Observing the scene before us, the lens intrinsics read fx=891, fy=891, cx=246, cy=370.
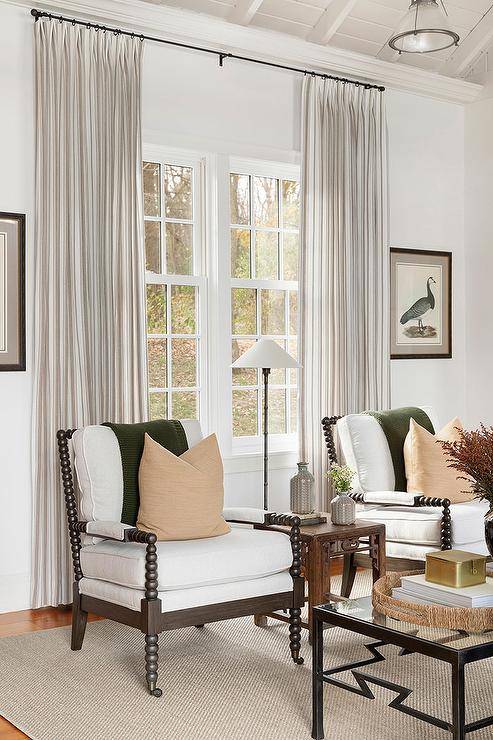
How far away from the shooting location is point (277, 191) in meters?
5.74

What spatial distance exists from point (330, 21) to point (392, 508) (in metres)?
3.00

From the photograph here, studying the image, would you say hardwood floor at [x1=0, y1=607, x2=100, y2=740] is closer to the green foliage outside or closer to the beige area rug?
the beige area rug

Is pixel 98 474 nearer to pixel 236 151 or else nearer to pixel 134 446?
pixel 134 446

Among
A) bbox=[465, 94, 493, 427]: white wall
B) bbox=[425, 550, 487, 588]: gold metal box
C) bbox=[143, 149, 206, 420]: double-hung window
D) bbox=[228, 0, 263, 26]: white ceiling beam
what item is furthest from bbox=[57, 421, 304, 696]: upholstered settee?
bbox=[465, 94, 493, 427]: white wall

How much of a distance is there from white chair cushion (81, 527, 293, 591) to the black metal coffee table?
0.63 m

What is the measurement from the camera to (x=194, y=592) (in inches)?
140

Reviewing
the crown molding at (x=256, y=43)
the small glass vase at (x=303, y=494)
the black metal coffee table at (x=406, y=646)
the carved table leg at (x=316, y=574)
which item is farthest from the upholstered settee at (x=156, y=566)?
the crown molding at (x=256, y=43)

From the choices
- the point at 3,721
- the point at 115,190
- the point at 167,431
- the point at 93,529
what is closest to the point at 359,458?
the point at 167,431

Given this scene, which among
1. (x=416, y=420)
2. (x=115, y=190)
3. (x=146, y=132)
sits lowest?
(x=416, y=420)

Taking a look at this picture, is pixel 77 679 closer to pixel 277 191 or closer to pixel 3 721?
pixel 3 721

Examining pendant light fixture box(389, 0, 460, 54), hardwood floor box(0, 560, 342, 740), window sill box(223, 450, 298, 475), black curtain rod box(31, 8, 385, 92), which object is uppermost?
black curtain rod box(31, 8, 385, 92)

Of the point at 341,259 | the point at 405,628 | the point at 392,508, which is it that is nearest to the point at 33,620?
the point at 392,508

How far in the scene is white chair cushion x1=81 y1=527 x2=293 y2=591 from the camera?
3518 millimetres

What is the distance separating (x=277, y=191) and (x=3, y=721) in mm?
3666
